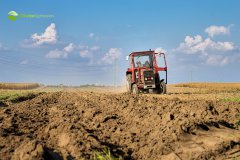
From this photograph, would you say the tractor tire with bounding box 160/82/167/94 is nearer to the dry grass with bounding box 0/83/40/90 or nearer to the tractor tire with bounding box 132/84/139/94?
the tractor tire with bounding box 132/84/139/94

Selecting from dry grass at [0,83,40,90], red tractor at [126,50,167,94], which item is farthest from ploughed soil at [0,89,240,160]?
dry grass at [0,83,40,90]

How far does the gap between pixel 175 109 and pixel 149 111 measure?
2.47ft

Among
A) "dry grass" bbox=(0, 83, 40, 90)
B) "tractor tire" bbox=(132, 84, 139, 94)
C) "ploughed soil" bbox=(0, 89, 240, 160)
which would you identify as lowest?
"ploughed soil" bbox=(0, 89, 240, 160)

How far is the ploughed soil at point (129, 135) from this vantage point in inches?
282

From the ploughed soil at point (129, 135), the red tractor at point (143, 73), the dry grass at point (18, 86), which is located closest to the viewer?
the ploughed soil at point (129, 135)

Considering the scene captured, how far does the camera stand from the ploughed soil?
7.17m

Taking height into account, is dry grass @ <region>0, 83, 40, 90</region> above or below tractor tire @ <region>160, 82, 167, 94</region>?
above

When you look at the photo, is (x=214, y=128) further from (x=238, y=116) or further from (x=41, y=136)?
(x=41, y=136)

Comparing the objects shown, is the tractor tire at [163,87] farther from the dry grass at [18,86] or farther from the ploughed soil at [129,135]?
the dry grass at [18,86]

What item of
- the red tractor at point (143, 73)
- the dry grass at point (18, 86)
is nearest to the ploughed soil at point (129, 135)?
the red tractor at point (143, 73)

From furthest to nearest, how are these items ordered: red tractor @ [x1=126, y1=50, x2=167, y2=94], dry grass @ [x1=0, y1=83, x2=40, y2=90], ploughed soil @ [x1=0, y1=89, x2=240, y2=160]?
1. dry grass @ [x1=0, y1=83, x2=40, y2=90]
2. red tractor @ [x1=126, y1=50, x2=167, y2=94]
3. ploughed soil @ [x1=0, y1=89, x2=240, y2=160]

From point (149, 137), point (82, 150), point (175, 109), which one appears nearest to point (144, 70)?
point (175, 109)

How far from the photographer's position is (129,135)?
8.55 meters

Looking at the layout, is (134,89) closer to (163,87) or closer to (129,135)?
(163,87)
